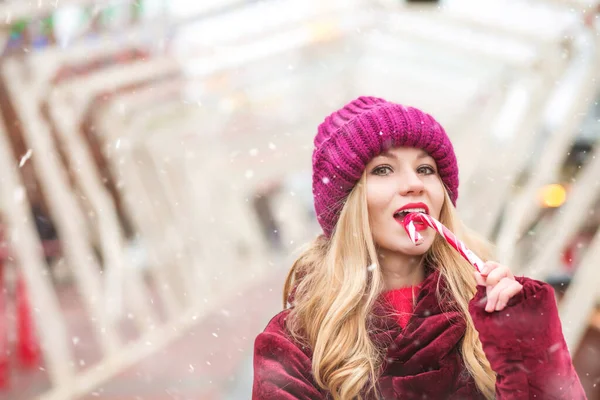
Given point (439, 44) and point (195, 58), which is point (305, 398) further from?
point (439, 44)

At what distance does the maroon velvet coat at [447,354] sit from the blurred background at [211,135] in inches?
88.7

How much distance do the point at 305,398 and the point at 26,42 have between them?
17.2 ft

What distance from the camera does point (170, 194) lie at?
48.0 feet

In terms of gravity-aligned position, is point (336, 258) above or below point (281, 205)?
above

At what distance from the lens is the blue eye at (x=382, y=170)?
6.88 ft

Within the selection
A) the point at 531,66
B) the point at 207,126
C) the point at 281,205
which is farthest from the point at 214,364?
the point at 281,205

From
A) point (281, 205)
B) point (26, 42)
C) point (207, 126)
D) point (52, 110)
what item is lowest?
point (281, 205)

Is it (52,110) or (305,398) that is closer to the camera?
(305,398)

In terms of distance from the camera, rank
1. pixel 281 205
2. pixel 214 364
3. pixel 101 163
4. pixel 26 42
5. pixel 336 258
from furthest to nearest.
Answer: pixel 281 205 → pixel 101 163 → pixel 214 364 → pixel 26 42 → pixel 336 258

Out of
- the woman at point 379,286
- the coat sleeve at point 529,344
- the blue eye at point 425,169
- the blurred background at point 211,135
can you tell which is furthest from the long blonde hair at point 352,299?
the blurred background at point 211,135

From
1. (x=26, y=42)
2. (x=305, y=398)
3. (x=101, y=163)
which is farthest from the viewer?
A: (x=101, y=163)

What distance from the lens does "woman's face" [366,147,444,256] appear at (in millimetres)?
2008

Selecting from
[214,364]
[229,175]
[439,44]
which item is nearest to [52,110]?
[214,364]

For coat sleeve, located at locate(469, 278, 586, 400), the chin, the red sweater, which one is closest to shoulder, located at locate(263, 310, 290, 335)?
the red sweater
